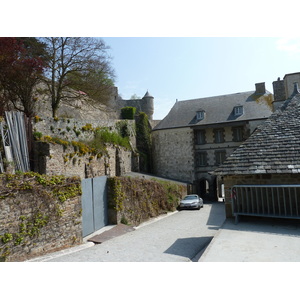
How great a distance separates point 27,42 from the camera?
598 inches

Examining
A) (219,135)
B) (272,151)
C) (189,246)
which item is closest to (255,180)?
(272,151)

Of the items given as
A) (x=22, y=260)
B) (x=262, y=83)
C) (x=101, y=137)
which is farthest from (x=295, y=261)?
(x=262, y=83)

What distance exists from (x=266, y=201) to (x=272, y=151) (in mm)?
1485

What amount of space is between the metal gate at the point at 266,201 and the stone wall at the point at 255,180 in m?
0.17

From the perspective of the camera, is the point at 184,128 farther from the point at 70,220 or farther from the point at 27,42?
the point at 70,220

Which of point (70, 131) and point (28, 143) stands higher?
point (70, 131)

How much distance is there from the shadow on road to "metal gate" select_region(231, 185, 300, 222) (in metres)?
1.39

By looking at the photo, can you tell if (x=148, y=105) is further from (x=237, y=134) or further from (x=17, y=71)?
(x=17, y=71)

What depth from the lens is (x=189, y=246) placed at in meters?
7.50

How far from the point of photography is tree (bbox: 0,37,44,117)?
41.7ft

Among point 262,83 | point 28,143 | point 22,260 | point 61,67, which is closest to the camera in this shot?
point 22,260

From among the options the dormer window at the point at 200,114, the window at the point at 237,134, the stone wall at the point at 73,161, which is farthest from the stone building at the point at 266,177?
the dormer window at the point at 200,114

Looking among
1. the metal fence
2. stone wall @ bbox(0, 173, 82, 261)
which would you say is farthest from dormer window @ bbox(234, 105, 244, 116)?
stone wall @ bbox(0, 173, 82, 261)

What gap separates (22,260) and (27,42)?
1337 cm
